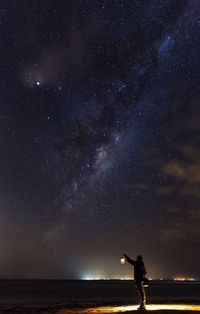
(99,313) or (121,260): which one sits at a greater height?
(121,260)

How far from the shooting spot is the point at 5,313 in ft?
79.0

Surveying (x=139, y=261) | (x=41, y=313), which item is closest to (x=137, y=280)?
(x=139, y=261)

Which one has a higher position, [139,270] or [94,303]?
[94,303]

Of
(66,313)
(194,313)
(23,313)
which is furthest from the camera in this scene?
(23,313)

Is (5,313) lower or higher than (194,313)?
higher

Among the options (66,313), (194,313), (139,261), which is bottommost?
(194,313)

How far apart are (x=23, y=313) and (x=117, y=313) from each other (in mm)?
6201

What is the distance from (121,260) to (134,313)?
9.02 feet

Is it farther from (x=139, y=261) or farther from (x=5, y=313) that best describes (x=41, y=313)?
(x=139, y=261)

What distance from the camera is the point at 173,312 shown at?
60.3ft

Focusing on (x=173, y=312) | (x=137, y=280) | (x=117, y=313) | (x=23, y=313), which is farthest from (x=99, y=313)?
(x=23, y=313)

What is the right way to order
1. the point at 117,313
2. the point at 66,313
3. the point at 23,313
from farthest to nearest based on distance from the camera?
the point at 23,313 → the point at 66,313 → the point at 117,313

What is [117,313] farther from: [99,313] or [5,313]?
[5,313]

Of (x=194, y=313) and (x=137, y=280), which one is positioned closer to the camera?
(x=194, y=313)
